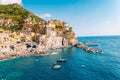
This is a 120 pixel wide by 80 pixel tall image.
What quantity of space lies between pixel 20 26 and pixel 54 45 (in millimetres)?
41673

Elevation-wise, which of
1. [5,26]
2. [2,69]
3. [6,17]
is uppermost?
[6,17]

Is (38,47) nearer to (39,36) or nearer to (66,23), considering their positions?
(39,36)

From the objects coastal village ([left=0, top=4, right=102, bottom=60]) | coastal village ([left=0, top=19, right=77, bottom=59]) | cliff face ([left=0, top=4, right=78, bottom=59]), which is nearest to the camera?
coastal village ([left=0, top=19, right=77, bottom=59])

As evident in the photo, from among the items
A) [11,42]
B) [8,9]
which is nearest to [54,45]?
[11,42]

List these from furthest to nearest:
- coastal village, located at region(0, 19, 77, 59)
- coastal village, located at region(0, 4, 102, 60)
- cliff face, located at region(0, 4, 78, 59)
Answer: cliff face, located at region(0, 4, 78, 59), coastal village, located at region(0, 4, 102, 60), coastal village, located at region(0, 19, 77, 59)

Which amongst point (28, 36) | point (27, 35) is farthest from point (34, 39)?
point (27, 35)

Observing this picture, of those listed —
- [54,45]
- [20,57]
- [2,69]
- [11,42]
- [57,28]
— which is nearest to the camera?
[2,69]

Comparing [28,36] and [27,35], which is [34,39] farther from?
[27,35]

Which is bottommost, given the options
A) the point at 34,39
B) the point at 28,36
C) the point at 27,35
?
the point at 34,39

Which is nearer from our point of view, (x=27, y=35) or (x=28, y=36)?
(x=28, y=36)

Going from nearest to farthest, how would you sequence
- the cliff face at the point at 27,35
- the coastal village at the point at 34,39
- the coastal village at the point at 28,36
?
the coastal village at the point at 34,39, the coastal village at the point at 28,36, the cliff face at the point at 27,35

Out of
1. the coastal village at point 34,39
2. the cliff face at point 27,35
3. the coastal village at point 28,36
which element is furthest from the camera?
the cliff face at point 27,35

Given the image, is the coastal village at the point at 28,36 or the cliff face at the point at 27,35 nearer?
the coastal village at the point at 28,36

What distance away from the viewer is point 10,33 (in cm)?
13325
